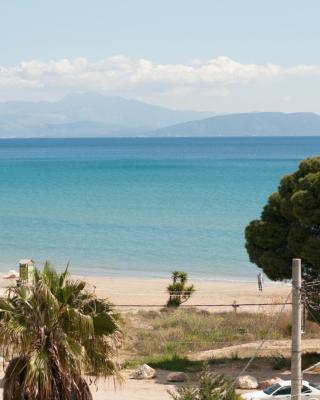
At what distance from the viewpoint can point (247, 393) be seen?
21703mm

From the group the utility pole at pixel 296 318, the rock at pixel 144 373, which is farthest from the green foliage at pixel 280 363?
the utility pole at pixel 296 318

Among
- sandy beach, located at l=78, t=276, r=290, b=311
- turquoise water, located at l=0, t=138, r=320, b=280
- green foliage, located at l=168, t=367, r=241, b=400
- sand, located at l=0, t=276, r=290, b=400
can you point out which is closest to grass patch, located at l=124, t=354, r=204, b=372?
sand, located at l=0, t=276, r=290, b=400

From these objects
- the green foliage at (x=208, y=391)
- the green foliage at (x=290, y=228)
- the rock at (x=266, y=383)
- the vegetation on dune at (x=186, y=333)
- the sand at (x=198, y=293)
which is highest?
→ the green foliage at (x=290, y=228)

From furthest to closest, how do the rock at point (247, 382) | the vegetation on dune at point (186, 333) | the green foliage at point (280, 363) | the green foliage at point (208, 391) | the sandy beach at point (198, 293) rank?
the sandy beach at point (198, 293) → the vegetation on dune at point (186, 333) → the green foliage at point (280, 363) → the rock at point (247, 382) → the green foliage at point (208, 391)

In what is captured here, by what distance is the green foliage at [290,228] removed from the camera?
80.7 ft

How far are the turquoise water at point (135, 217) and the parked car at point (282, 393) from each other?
31255mm

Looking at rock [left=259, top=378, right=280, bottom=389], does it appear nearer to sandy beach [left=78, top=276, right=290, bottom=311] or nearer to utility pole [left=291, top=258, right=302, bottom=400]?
utility pole [left=291, top=258, right=302, bottom=400]

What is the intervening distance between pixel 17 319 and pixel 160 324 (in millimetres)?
16881

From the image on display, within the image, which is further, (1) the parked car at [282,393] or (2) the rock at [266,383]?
(2) the rock at [266,383]

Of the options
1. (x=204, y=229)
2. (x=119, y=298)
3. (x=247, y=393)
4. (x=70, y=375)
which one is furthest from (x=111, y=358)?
(x=204, y=229)

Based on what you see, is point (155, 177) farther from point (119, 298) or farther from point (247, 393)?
point (247, 393)

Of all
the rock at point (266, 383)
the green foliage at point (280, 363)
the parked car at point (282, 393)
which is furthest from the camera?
the green foliage at point (280, 363)

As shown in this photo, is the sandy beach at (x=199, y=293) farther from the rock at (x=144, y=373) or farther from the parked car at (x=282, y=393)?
the parked car at (x=282, y=393)

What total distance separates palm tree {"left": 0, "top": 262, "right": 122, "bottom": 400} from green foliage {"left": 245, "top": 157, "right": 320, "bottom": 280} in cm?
1033
